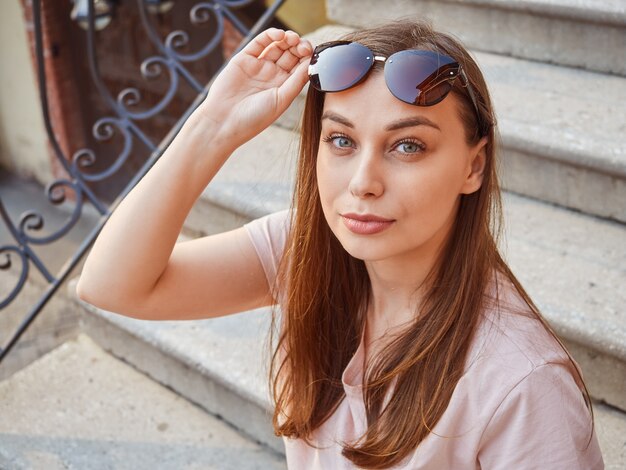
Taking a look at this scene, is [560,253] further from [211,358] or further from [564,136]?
[211,358]

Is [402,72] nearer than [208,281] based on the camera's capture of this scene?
Yes

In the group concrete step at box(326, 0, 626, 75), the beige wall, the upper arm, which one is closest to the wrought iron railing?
concrete step at box(326, 0, 626, 75)

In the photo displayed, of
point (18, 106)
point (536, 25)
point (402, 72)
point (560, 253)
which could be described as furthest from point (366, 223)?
point (18, 106)

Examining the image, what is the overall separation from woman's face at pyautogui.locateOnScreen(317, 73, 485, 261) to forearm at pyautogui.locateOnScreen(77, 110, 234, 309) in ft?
0.96

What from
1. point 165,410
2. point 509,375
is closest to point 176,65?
point 165,410

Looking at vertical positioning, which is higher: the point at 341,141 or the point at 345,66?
the point at 345,66

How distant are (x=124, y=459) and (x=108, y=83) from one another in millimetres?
4710

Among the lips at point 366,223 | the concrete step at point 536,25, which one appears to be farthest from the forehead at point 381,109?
the concrete step at point 536,25

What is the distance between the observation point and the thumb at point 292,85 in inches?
62.2

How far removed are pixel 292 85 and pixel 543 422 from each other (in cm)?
76

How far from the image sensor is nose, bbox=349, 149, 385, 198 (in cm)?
134

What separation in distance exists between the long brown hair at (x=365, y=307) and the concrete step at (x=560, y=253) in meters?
0.35

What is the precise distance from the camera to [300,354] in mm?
1671

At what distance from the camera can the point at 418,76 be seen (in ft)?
4.22
